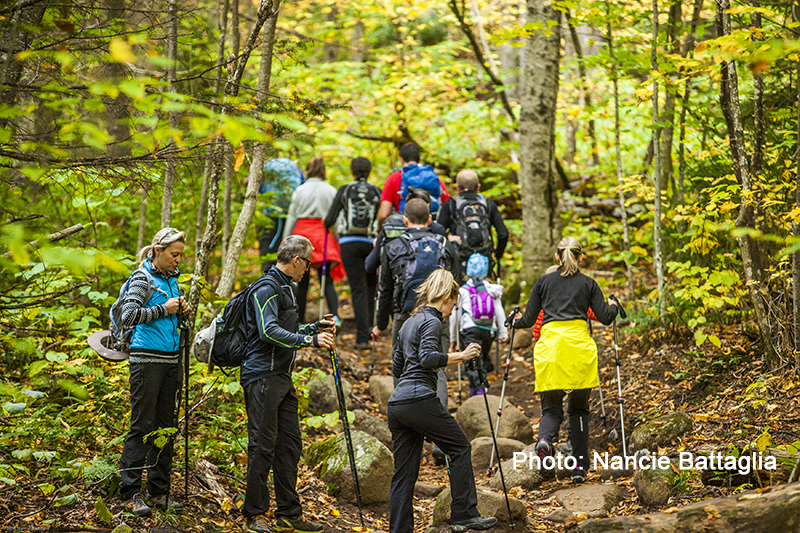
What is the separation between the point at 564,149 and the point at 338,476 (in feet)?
50.0

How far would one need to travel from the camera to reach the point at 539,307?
6.02m

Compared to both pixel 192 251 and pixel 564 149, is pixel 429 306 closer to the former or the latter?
pixel 192 251

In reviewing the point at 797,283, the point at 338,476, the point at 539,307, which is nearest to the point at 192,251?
the point at 338,476

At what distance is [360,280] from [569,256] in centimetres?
383

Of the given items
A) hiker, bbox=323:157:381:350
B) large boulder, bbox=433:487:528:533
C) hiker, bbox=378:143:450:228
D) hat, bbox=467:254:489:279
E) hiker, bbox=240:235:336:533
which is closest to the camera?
hiker, bbox=240:235:336:533

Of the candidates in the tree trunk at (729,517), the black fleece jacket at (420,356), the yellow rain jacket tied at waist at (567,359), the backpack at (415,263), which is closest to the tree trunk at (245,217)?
the backpack at (415,263)

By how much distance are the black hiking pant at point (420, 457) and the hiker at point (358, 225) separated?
4336 millimetres

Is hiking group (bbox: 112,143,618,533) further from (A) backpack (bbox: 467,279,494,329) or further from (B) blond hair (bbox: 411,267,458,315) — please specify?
(A) backpack (bbox: 467,279,494,329)

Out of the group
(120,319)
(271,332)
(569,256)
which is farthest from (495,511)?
(120,319)

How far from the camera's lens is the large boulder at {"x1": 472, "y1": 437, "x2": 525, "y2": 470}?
21.4ft

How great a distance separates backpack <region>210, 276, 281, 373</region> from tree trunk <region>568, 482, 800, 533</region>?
279cm

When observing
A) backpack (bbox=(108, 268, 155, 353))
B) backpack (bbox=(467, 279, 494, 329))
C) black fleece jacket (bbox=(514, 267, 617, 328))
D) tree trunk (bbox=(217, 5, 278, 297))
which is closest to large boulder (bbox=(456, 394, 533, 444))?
backpack (bbox=(467, 279, 494, 329))

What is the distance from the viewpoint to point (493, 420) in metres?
6.94

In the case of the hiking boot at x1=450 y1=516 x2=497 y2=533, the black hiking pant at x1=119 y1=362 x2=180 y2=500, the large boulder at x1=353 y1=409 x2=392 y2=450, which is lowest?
the large boulder at x1=353 y1=409 x2=392 y2=450
